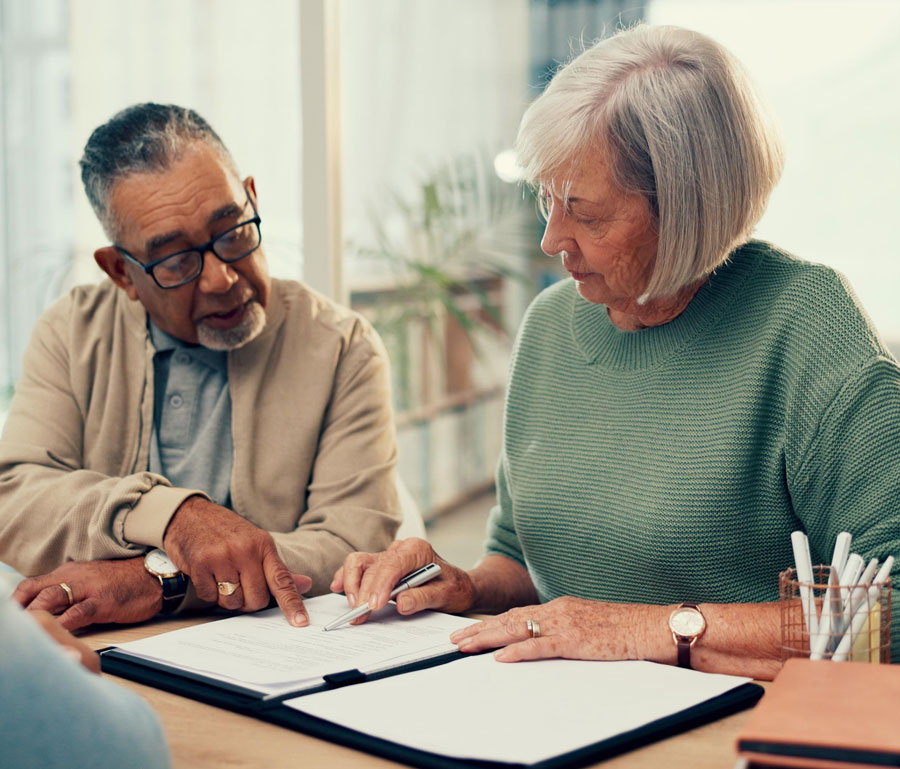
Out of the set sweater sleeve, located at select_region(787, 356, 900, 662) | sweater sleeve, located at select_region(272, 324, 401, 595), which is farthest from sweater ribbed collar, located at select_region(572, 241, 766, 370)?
sweater sleeve, located at select_region(272, 324, 401, 595)

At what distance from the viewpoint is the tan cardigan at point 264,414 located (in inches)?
65.2

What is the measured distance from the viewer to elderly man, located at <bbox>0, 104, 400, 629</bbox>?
163 cm

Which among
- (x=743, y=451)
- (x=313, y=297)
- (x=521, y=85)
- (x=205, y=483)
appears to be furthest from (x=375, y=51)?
(x=743, y=451)

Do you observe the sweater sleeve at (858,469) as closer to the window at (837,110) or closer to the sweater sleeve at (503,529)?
the sweater sleeve at (503,529)

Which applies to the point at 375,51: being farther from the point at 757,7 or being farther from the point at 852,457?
the point at 852,457

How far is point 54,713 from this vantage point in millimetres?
667

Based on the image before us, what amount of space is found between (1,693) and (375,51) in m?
2.40

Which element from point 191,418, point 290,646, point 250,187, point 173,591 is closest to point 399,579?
point 290,646

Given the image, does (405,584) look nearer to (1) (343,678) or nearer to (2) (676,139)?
(1) (343,678)

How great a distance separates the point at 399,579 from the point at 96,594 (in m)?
0.39

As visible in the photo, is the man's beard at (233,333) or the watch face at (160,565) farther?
the man's beard at (233,333)

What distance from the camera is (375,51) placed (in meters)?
2.77

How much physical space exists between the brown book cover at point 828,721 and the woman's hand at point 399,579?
539 mm

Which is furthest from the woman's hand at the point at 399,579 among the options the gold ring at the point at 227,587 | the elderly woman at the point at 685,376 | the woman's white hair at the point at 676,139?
the woman's white hair at the point at 676,139
